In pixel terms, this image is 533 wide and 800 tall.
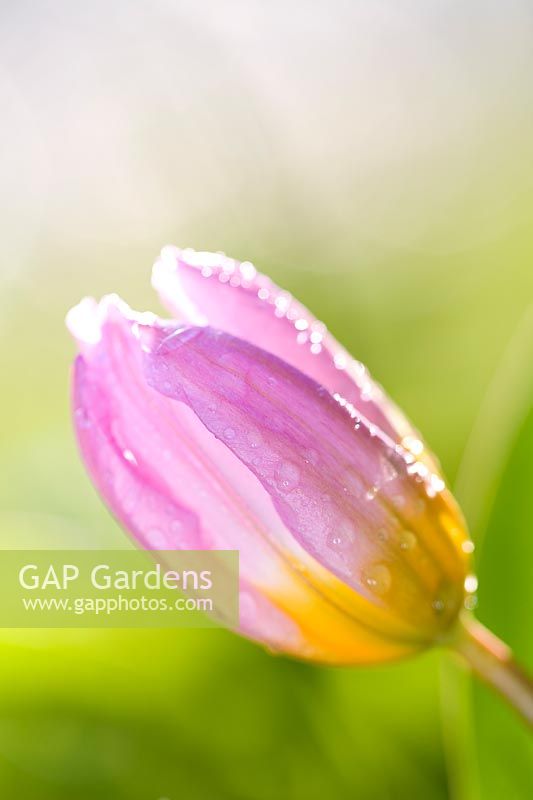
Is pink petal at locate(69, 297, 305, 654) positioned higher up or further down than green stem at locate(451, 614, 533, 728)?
higher up

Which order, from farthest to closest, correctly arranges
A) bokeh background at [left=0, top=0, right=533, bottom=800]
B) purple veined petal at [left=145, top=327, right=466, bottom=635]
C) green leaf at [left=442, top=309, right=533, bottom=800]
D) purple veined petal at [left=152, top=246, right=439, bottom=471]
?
bokeh background at [left=0, top=0, right=533, bottom=800], green leaf at [left=442, top=309, right=533, bottom=800], purple veined petal at [left=152, top=246, right=439, bottom=471], purple veined petal at [left=145, top=327, right=466, bottom=635]

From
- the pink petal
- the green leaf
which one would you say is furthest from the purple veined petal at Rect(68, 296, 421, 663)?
the green leaf

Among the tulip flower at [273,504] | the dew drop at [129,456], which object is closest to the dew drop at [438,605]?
the tulip flower at [273,504]

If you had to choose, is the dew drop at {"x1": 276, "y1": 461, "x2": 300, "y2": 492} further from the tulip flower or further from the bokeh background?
the bokeh background

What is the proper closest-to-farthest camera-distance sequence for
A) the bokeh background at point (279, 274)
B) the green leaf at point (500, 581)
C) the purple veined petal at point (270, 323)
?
1. the purple veined petal at point (270, 323)
2. the green leaf at point (500, 581)
3. the bokeh background at point (279, 274)

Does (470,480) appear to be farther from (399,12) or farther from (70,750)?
(399,12)

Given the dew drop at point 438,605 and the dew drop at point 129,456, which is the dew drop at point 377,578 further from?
the dew drop at point 129,456

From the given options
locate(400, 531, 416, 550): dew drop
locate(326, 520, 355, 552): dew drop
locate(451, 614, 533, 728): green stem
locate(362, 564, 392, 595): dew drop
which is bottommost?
locate(451, 614, 533, 728): green stem

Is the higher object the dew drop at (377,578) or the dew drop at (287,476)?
the dew drop at (287,476)

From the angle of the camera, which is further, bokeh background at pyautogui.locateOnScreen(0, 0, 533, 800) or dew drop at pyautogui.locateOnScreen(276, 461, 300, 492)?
bokeh background at pyautogui.locateOnScreen(0, 0, 533, 800)
